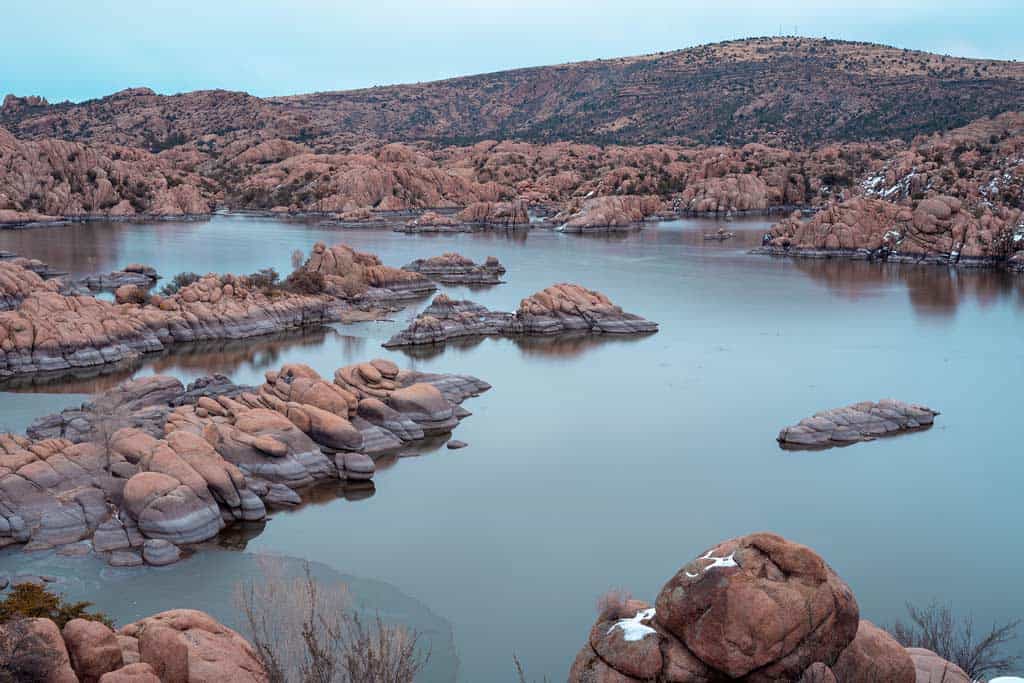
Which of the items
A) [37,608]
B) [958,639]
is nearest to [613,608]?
[37,608]

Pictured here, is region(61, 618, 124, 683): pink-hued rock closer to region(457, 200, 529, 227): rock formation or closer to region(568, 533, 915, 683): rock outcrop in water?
region(568, 533, 915, 683): rock outcrop in water

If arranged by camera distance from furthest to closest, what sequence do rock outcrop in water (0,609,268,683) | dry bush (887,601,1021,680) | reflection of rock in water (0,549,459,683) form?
reflection of rock in water (0,549,459,683) → dry bush (887,601,1021,680) → rock outcrop in water (0,609,268,683)

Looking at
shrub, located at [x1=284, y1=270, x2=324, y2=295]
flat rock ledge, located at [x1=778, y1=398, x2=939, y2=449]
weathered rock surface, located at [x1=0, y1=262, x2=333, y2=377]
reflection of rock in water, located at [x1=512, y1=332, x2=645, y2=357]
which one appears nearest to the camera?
flat rock ledge, located at [x1=778, y1=398, x2=939, y2=449]

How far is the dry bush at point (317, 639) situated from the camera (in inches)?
377

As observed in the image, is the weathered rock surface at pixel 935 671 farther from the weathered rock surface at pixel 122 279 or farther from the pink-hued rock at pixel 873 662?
the weathered rock surface at pixel 122 279

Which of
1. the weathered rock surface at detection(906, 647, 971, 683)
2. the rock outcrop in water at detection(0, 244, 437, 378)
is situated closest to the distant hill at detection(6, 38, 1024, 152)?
the rock outcrop in water at detection(0, 244, 437, 378)

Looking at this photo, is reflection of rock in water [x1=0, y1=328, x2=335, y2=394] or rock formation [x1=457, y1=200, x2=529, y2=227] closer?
reflection of rock in water [x1=0, y1=328, x2=335, y2=394]

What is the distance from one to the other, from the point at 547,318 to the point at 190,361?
15.2m

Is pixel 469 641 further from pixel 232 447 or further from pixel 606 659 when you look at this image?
pixel 232 447

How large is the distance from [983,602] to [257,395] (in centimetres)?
1845

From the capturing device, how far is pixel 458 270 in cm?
5744

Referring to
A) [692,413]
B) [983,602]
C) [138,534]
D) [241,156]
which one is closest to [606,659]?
[983,602]

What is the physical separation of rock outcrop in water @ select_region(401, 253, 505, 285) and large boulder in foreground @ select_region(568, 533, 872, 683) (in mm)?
45681

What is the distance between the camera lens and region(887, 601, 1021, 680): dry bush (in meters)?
12.3
